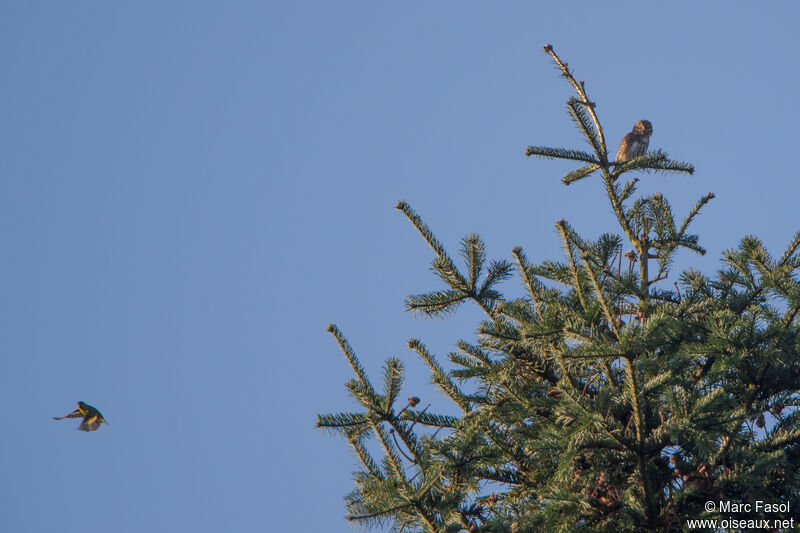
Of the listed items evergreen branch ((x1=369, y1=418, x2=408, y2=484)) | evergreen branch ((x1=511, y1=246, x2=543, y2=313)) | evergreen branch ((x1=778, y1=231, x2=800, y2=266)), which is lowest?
evergreen branch ((x1=369, y1=418, x2=408, y2=484))

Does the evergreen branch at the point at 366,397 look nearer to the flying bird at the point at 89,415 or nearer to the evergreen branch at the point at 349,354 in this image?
the evergreen branch at the point at 349,354

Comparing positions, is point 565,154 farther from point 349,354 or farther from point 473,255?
point 349,354

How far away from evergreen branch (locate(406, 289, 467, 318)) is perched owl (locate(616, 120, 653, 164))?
13.0ft

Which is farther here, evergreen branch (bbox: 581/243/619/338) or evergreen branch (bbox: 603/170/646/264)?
evergreen branch (bbox: 603/170/646/264)

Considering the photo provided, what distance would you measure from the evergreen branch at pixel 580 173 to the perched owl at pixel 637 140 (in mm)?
3541

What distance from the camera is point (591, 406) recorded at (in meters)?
3.80

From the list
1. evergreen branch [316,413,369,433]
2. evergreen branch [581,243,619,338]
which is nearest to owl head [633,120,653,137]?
evergreen branch [581,243,619,338]

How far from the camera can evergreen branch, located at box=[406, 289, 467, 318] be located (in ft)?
15.2

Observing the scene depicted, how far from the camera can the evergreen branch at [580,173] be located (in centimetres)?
460

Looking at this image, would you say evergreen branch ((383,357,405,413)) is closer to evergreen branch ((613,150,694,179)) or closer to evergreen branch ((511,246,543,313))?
evergreen branch ((511,246,543,313))

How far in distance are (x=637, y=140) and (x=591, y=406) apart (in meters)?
4.86

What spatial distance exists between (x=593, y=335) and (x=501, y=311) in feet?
3.29

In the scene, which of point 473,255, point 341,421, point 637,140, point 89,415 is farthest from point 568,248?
point 637,140

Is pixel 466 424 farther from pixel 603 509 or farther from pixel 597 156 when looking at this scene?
pixel 597 156
